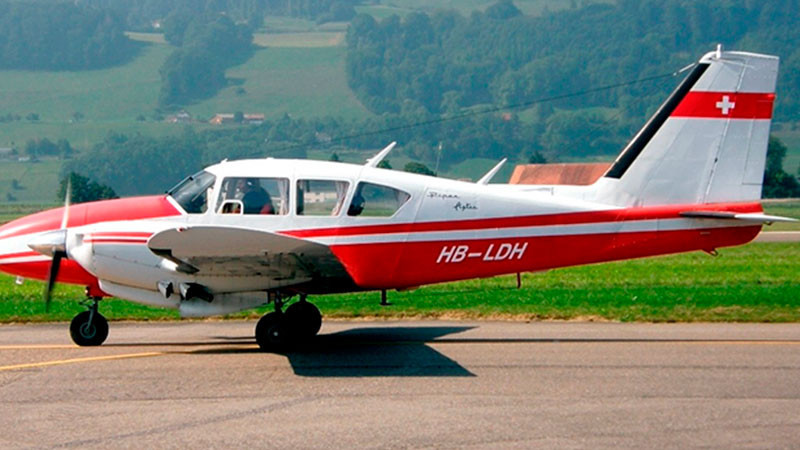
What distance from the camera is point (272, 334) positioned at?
13711mm

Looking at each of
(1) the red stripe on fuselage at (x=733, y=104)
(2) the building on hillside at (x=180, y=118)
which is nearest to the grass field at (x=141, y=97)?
(2) the building on hillside at (x=180, y=118)

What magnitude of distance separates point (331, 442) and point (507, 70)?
17478 cm

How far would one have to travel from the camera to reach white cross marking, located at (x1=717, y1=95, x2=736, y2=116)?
46.8ft

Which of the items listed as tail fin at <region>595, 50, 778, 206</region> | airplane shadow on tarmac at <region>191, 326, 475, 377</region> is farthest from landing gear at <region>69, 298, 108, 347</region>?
tail fin at <region>595, 50, 778, 206</region>

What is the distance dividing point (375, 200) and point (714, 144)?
14.9 ft

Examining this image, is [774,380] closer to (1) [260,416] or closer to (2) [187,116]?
(1) [260,416]

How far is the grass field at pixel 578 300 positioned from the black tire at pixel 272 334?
165 inches

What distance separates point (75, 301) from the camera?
21.6m

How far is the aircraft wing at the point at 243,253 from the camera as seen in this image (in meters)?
12.1

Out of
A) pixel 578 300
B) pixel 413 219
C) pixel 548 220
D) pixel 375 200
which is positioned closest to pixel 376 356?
pixel 413 219

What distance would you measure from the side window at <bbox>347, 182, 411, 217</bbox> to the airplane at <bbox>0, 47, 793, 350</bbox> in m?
0.01

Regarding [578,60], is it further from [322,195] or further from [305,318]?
[322,195]

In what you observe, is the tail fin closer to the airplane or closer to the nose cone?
the airplane

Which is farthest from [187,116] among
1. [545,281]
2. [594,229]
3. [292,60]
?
[594,229]
